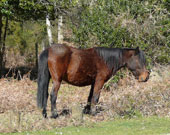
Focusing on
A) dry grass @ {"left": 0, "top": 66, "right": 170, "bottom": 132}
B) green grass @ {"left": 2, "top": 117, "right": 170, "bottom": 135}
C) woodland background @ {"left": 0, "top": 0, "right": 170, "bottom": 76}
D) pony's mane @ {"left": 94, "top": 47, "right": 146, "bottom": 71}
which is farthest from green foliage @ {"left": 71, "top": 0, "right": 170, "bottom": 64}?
green grass @ {"left": 2, "top": 117, "right": 170, "bottom": 135}

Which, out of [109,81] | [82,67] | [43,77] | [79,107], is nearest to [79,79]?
[82,67]

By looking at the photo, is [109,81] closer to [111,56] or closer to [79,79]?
[111,56]

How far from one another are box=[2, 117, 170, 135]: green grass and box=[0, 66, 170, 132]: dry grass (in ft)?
1.63

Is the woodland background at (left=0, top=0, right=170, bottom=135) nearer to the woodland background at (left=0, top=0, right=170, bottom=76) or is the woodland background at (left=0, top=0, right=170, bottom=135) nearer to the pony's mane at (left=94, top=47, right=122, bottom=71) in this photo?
the woodland background at (left=0, top=0, right=170, bottom=76)

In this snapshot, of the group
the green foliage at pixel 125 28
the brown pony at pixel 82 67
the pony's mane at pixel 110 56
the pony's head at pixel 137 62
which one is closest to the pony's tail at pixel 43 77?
the brown pony at pixel 82 67

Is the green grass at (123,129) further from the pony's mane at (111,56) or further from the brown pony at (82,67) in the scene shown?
the pony's mane at (111,56)

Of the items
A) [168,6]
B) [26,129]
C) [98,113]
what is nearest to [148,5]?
[168,6]

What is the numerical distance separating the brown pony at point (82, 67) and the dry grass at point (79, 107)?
52 cm

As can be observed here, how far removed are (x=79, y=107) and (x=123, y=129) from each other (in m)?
1.39

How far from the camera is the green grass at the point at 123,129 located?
7148 mm

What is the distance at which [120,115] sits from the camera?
32.0ft

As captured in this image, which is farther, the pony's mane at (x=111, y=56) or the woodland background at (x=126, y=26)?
the woodland background at (x=126, y=26)

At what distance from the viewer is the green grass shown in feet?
23.5

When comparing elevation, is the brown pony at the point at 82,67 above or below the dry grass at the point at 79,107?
above
